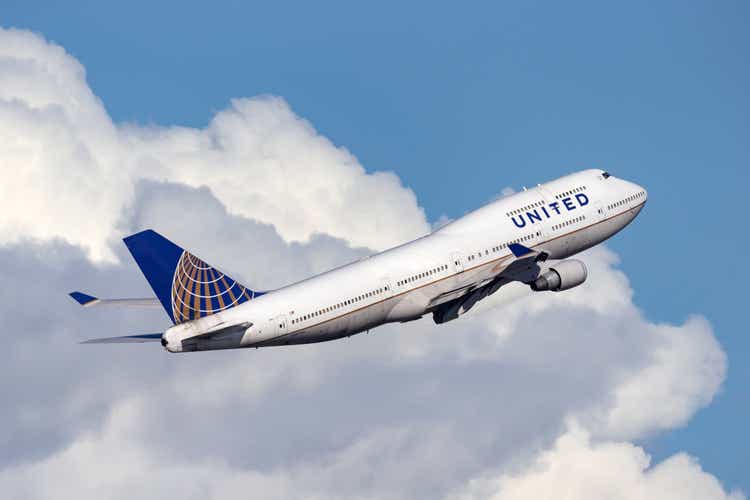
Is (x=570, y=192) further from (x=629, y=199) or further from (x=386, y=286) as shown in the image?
(x=386, y=286)

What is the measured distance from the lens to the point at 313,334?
84188 millimetres

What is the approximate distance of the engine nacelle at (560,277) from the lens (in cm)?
9094

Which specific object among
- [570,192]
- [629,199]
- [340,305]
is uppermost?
[629,199]

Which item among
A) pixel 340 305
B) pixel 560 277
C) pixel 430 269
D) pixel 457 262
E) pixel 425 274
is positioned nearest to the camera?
pixel 340 305

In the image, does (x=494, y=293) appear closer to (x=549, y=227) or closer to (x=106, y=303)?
(x=549, y=227)

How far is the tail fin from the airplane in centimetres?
5

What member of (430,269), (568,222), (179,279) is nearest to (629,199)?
(568,222)

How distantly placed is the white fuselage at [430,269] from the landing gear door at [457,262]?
0.19ft

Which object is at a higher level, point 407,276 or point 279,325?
point 407,276

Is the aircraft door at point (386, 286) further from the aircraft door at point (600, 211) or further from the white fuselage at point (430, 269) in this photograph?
the aircraft door at point (600, 211)

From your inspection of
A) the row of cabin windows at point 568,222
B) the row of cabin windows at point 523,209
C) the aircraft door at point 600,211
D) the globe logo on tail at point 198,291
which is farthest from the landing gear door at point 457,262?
the globe logo on tail at point 198,291

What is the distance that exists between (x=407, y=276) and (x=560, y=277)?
9.90 metres

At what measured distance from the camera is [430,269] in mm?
88250

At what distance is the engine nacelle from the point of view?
90.9 meters
